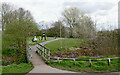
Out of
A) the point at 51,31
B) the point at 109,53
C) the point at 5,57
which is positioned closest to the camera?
the point at 109,53

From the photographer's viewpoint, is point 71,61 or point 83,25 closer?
point 71,61

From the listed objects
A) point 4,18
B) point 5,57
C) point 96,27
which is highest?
point 4,18

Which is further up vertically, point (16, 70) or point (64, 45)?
point (64, 45)

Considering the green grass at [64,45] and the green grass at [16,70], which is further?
the green grass at [64,45]

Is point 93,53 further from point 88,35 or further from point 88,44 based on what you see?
point 88,35

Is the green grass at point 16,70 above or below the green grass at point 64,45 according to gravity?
below

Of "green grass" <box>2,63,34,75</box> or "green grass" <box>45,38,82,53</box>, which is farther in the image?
"green grass" <box>45,38,82,53</box>

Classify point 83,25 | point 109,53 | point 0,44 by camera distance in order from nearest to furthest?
1. point 109,53
2. point 0,44
3. point 83,25

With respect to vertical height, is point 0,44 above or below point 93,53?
above

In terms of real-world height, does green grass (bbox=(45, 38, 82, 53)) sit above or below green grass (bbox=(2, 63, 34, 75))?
above

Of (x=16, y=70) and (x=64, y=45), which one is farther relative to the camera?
(x=64, y=45)

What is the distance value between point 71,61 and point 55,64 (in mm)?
1099

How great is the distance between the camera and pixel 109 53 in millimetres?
9984

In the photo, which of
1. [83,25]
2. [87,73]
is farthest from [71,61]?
[83,25]
